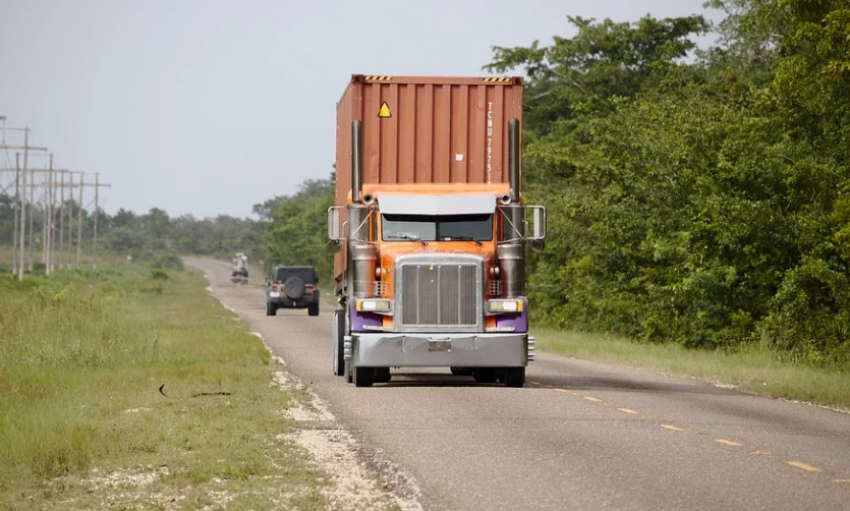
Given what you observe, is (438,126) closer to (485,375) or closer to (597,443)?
(485,375)

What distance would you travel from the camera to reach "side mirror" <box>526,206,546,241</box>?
1961 cm

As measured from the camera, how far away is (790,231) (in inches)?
1174

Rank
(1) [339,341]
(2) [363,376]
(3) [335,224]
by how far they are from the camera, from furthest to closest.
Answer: (1) [339,341], (2) [363,376], (3) [335,224]

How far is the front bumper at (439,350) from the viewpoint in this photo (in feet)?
63.6

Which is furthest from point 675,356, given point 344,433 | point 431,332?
point 344,433

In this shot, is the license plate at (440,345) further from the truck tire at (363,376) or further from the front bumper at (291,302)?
A: the front bumper at (291,302)

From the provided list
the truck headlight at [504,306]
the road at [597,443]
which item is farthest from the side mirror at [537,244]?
the road at [597,443]

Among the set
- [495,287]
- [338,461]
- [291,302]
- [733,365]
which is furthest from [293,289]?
Result: [338,461]

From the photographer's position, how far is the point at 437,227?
19938mm

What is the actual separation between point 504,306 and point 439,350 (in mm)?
1120

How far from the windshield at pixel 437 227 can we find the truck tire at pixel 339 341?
2126 mm

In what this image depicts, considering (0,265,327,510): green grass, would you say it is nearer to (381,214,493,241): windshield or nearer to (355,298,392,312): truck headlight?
(355,298,392,312): truck headlight

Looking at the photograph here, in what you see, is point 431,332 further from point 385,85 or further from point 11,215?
point 11,215

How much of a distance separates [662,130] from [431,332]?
1864 centimetres
